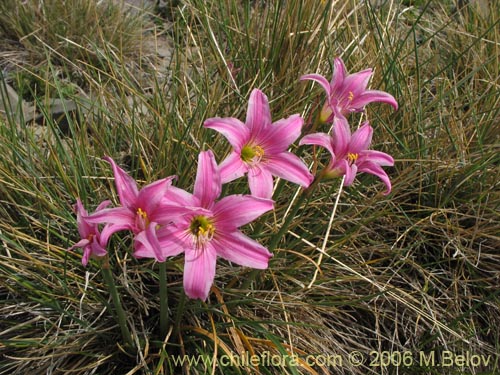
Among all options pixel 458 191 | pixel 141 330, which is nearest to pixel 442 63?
pixel 458 191

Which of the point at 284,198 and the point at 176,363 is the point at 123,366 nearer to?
the point at 176,363

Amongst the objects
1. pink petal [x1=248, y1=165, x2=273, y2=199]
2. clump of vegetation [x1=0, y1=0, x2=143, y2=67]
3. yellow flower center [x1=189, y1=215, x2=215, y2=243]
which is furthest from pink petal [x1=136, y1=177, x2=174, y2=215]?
clump of vegetation [x1=0, y1=0, x2=143, y2=67]

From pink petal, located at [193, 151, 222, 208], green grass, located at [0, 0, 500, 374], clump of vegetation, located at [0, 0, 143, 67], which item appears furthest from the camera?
clump of vegetation, located at [0, 0, 143, 67]

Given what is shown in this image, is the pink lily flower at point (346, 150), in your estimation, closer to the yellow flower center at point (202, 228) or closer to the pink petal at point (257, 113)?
the pink petal at point (257, 113)

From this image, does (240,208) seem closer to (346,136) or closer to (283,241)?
(346,136)

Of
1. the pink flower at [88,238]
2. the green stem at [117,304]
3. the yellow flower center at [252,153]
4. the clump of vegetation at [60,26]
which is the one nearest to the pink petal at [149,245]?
→ the pink flower at [88,238]

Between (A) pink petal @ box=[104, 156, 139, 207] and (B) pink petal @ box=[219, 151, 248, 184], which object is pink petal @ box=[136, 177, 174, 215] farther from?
(B) pink petal @ box=[219, 151, 248, 184]
